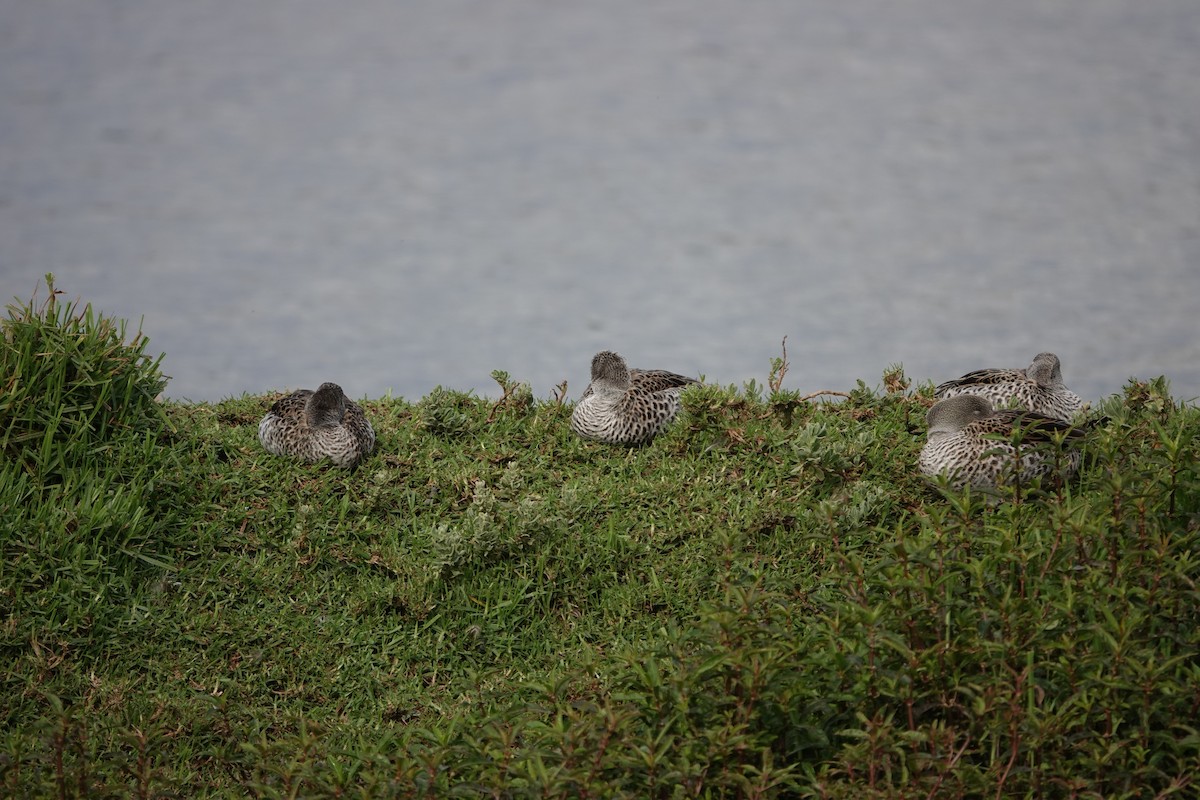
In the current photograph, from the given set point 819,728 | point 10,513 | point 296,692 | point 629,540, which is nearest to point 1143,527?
point 819,728

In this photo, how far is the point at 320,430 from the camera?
8.79 meters

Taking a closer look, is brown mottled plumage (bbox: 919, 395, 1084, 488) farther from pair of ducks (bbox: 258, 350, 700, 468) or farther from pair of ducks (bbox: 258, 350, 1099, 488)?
pair of ducks (bbox: 258, 350, 700, 468)

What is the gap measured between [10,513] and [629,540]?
380 centimetres

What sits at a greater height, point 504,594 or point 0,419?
point 0,419

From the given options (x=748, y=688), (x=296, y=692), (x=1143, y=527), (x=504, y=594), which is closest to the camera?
(x=748, y=688)

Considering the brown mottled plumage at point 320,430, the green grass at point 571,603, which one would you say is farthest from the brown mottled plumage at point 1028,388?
the brown mottled plumage at point 320,430

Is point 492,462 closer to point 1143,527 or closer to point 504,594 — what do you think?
point 504,594

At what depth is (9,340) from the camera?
27.4 feet

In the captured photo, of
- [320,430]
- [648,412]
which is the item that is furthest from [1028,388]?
[320,430]

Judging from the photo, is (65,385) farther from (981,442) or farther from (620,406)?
(981,442)

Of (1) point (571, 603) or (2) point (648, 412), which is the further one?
(2) point (648, 412)

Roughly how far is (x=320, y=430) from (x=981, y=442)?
4.36 m

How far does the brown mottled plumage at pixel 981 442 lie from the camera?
7734mm

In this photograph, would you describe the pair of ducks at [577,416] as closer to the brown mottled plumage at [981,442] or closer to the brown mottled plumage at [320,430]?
the brown mottled plumage at [320,430]
